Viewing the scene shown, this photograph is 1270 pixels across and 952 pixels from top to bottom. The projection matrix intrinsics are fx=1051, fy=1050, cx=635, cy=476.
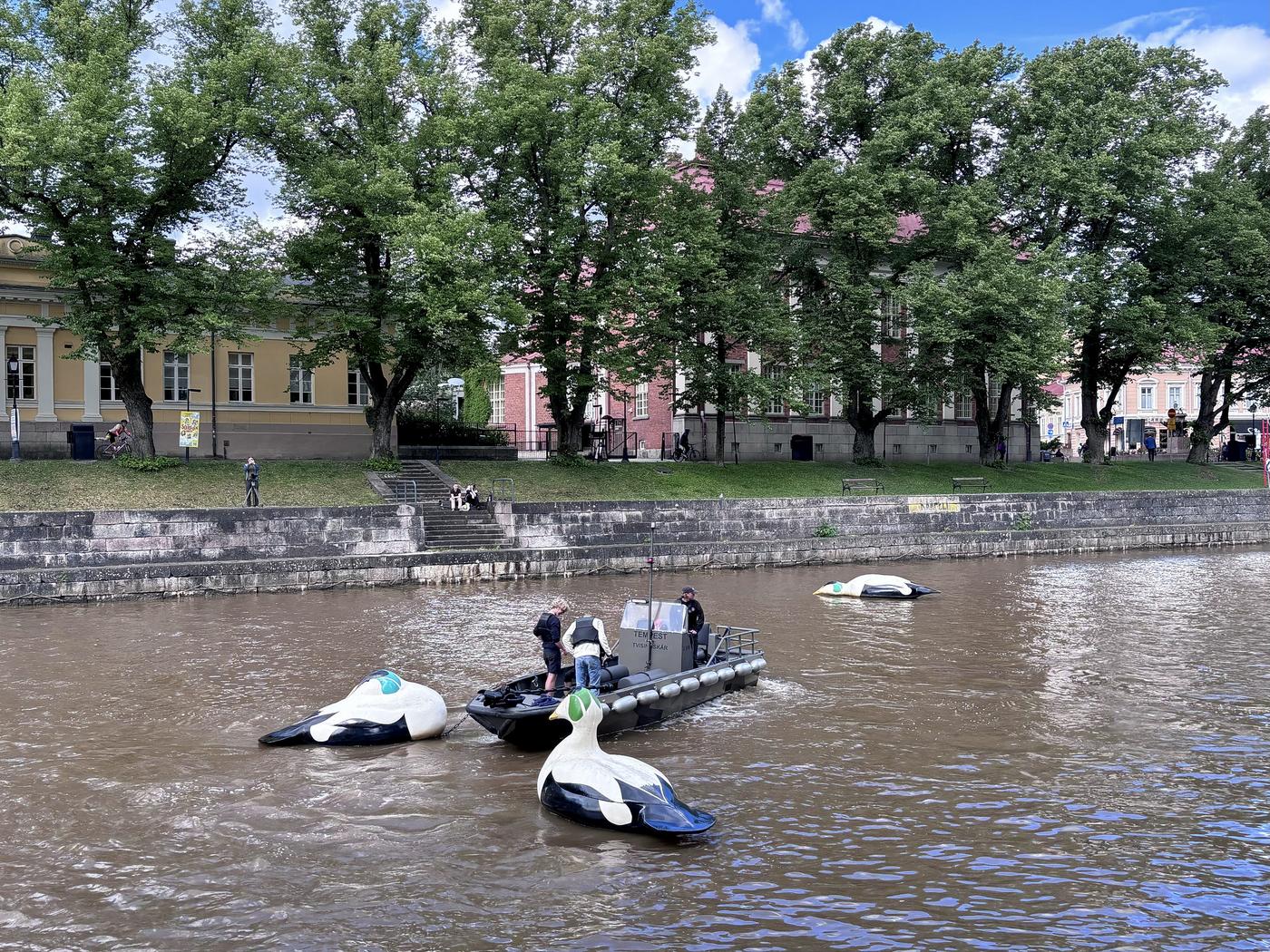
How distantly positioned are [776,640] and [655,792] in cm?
1135

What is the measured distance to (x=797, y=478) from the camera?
45.0 metres

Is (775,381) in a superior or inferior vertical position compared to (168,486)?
superior

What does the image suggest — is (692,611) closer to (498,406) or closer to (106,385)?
(106,385)

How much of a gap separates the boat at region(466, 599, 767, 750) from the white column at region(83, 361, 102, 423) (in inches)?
1277

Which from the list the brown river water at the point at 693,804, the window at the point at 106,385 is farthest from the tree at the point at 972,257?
the window at the point at 106,385

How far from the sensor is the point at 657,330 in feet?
133

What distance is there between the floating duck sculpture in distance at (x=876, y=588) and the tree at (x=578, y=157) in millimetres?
13435

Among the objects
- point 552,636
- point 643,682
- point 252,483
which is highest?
point 252,483

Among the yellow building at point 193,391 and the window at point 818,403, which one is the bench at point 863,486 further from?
the yellow building at point 193,391

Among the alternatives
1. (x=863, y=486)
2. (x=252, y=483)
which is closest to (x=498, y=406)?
(x=863, y=486)

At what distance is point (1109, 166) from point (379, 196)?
32839 millimetres

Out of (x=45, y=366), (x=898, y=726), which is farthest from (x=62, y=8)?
(x=898, y=726)

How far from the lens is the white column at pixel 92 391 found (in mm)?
41188

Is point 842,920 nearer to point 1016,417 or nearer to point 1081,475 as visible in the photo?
point 1081,475
